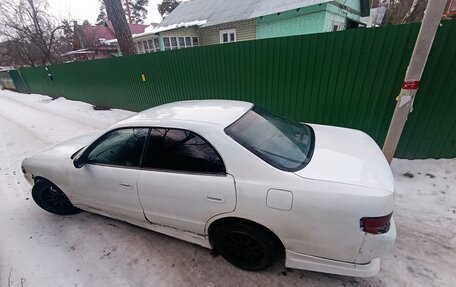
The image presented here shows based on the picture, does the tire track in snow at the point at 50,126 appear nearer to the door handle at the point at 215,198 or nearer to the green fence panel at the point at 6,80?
the door handle at the point at 215,198

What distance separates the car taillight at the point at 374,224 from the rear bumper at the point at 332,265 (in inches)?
14.6

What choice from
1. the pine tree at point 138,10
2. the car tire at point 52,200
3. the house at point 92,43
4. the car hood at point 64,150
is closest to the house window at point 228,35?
the car hood at point 64,150

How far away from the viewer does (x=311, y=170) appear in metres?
1.83

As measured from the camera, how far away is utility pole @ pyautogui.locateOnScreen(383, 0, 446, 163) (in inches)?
96.9

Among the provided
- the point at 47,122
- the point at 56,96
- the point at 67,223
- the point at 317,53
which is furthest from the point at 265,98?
the point at 56,96

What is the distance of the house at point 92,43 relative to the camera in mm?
26977

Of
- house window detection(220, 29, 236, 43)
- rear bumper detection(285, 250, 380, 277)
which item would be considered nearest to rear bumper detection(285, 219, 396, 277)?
rear bumper detection(285, 250, 380, 277)

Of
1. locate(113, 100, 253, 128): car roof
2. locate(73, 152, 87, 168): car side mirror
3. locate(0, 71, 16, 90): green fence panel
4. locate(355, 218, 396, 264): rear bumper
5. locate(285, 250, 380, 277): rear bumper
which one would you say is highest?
locate(113, 100, 253, 128): car roof

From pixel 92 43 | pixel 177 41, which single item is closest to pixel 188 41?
pixel 177 41

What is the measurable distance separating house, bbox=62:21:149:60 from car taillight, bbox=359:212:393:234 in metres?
30.4

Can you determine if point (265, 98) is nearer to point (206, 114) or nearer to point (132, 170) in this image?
point (206, 114)

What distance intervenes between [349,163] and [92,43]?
34209 millimetres

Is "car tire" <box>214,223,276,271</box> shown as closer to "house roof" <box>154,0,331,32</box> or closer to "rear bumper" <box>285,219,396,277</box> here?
"rear bumper" <box>285,219,396,277</box>

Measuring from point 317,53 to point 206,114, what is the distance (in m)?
2.83
